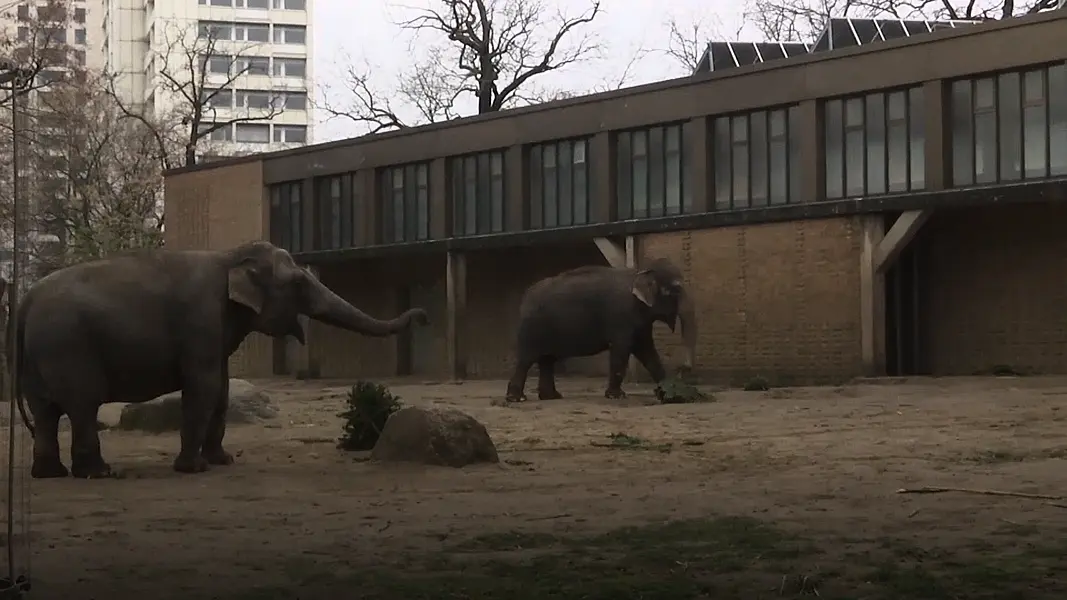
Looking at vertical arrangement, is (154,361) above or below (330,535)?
above

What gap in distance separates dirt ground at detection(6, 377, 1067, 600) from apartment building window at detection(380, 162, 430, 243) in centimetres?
2393

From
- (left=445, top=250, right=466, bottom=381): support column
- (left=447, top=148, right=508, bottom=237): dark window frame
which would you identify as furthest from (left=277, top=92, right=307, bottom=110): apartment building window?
(left=445, top=250, right=466, bottom=381): support column

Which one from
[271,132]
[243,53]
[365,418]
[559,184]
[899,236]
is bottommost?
[365,418]

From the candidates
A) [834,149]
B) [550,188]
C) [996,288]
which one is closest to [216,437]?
[996,288]

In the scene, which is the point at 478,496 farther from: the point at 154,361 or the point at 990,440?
the point at 990,440

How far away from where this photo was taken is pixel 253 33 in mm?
107500

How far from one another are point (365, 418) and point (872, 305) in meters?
15.4

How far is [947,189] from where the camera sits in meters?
27.8

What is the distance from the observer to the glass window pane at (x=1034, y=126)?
2698 centimetres

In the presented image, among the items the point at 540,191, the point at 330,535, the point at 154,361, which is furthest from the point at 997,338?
the point at 330,535

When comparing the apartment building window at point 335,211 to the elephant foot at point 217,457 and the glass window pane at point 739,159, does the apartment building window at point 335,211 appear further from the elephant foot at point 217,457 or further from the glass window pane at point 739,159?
the elephant foot at point 217,457

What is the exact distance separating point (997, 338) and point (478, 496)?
766 inches

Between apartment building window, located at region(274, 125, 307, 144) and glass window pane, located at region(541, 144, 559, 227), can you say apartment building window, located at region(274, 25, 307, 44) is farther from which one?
glass window pane, located at region(541, 144, 559, 227)

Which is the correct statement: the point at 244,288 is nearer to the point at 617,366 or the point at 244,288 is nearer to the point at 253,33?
the point at 617,366
